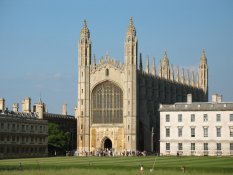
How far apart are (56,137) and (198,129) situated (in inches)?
987

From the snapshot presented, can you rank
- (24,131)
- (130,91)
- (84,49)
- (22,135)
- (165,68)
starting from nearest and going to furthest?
(22,135) → (24,131) → (130,91) → (84,49) → (165,68)

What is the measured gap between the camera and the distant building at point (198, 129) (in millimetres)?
100250

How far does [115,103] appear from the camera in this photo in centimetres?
11494

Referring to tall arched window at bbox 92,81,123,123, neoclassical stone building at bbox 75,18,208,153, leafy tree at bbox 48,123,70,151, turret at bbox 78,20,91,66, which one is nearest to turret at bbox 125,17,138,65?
neoclassical stone building at bbox 75,18,208,153

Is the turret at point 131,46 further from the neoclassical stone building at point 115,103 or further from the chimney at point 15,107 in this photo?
the chimney at point 15,107

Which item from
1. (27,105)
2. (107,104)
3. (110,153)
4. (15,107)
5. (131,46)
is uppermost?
(131,46)

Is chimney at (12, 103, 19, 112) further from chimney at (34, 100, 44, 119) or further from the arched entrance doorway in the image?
the arched entrance doorway

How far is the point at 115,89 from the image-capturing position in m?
115

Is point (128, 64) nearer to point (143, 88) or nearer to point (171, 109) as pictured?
point (143, 88)

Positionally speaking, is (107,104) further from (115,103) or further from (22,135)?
(22,135)

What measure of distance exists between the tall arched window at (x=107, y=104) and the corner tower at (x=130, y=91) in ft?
6.98

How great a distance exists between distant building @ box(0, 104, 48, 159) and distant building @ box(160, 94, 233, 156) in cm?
1981

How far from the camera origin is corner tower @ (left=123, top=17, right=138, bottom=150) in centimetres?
11100

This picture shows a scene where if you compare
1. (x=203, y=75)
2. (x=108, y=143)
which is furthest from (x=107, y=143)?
(x=203, y=75)
